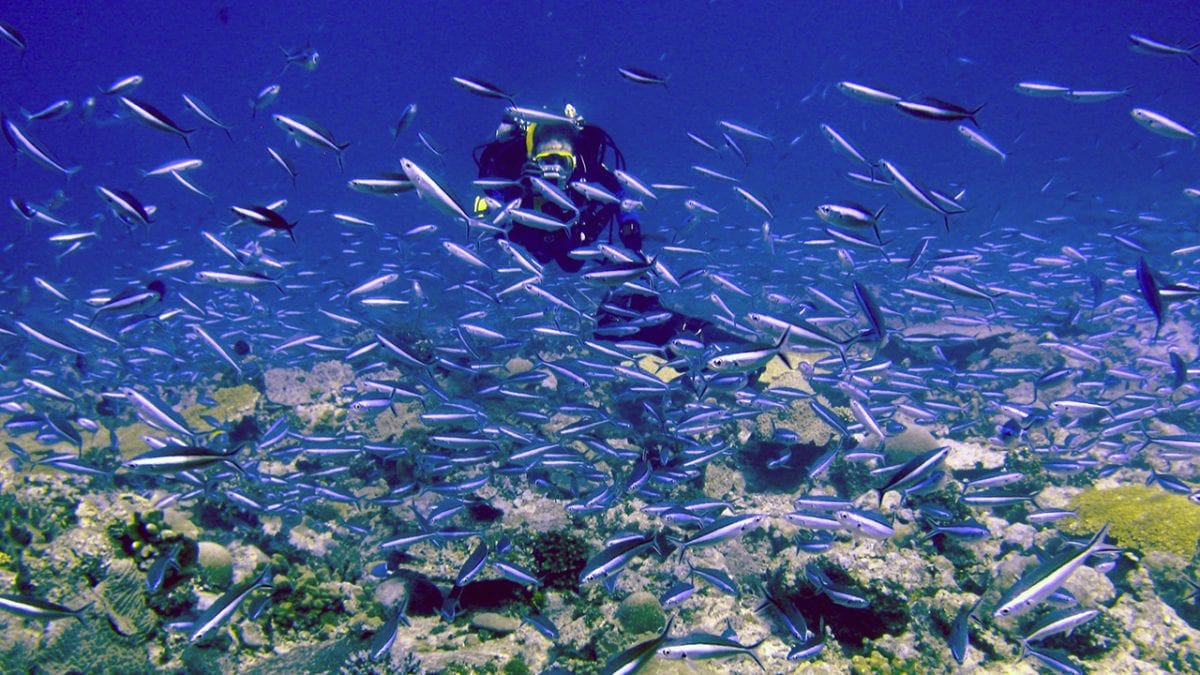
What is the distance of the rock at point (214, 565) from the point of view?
5.51m

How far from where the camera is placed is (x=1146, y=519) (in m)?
6.25

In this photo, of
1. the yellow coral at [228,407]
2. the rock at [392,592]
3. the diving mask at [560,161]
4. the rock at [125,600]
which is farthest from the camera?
the yellow coral at [228,407]

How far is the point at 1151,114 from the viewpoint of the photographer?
542 cm

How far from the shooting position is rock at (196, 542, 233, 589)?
5.51 metres

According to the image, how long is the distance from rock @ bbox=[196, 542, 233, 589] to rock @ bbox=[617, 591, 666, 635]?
4217 millimetres

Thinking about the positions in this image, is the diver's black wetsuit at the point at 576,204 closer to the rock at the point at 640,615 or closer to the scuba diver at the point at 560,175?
the scuba diver at the point at 560,175

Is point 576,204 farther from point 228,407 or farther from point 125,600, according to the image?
point 228,407

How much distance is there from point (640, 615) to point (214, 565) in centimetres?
450

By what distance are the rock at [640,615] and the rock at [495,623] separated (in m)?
1.07

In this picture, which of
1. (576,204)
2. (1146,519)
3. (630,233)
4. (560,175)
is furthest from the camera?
(630,233)

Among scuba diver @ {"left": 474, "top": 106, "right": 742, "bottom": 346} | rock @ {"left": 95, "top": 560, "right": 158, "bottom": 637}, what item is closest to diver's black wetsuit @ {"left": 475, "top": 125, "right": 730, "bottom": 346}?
scuba diver @ {"left": 474, "top": 106, "right": 742, "bottom": 346}

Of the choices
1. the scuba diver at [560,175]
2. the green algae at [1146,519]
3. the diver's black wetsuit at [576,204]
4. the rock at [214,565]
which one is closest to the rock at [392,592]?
the rock at [214,565]

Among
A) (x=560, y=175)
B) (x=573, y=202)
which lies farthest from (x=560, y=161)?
(x=573, y=202)

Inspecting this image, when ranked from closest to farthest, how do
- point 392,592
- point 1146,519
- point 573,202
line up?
point 392,592 < point 1146,519 < point 573,202
